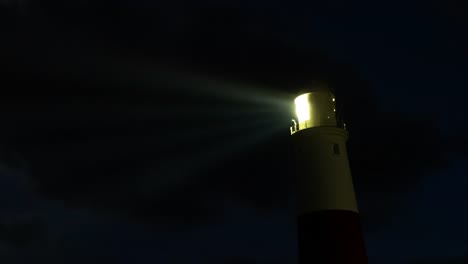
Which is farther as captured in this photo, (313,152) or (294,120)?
(294,120)

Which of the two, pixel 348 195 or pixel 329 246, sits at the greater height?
pixel 348 195

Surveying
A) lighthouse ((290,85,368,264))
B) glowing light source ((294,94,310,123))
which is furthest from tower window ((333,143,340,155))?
glowing light source ((294,94,310,123))

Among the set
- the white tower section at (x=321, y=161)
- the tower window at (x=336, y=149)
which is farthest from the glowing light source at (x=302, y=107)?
the tower window at (x=336, y=149)

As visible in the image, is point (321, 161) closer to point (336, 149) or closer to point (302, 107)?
point (336, 149)

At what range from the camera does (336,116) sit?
19.1m

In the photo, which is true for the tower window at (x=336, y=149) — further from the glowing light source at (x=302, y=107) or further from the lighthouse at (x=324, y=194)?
the glowing light source at (x=302, y=107)

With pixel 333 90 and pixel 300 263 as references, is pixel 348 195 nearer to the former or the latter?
pixel 300 263

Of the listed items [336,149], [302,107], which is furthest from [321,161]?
[302,107]

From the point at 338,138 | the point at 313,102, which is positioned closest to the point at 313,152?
the point at 338,138

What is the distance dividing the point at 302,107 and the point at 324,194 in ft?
12.4

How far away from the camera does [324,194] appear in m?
16.1

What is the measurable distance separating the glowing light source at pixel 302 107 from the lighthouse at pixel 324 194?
4 centimetres

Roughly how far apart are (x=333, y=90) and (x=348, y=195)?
4.58m

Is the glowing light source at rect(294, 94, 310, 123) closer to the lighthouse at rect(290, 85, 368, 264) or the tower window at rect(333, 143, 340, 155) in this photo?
the lighthouse at rect(290, 85, 368, 264)
